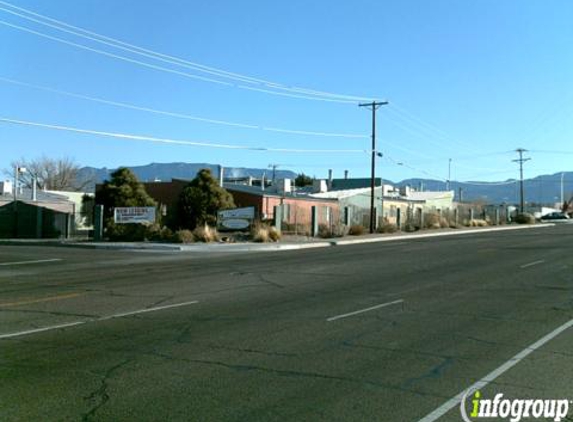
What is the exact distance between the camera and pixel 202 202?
46500mm

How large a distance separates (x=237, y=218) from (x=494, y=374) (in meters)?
33.9

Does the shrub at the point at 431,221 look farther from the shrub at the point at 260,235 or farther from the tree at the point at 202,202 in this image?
the shrub at the point at 260,235

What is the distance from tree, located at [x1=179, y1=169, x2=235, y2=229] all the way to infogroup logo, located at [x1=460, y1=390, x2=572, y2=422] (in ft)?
131

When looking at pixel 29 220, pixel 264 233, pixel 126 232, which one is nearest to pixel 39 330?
pixel 264 233

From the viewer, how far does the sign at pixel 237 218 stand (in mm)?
40844

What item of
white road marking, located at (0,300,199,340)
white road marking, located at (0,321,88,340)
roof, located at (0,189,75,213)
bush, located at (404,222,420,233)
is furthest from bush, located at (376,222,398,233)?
white road marking, located at (0,321,88,340)

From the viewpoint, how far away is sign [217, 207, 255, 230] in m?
40.8

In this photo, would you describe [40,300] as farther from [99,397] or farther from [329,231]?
[329,231]

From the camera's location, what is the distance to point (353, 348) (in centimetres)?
890

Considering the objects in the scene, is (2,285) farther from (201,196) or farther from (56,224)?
(56,224)

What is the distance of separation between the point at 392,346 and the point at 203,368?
270cm

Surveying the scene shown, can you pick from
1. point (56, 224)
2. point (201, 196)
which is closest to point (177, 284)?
point (201, 196)

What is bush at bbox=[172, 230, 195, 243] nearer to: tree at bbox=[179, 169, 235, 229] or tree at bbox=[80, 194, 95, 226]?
tree at bbox=[179, 169, 235, 229]

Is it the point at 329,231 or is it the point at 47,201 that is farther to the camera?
the point at 47,201
